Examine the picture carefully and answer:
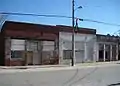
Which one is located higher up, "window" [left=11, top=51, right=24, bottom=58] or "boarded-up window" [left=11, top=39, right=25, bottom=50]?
"boarded-up window" [left=11, top=39, right=25, bottom=50]

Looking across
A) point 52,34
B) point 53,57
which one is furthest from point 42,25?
point 53,57

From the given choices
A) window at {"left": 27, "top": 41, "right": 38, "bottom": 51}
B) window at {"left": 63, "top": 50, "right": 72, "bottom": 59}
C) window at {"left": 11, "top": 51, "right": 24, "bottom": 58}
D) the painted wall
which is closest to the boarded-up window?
window at {"left": 11, "top": 51, "right": 24, "bottom": 58}

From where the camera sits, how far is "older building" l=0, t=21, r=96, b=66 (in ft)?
133

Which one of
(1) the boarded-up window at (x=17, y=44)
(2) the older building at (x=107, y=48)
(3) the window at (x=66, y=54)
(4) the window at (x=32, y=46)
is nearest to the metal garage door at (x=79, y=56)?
(3) the window at (x=66, y=54)

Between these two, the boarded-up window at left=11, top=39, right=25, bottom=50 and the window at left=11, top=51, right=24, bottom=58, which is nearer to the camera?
the boarded-up window at left=11, top=39, right=25, bottom=50

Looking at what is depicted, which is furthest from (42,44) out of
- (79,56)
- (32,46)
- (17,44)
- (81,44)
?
(81,44)

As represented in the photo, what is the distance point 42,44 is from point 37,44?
0.81 m

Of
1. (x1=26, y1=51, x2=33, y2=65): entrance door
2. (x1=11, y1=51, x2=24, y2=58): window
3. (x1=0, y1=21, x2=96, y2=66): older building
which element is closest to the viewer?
(x1=0, y1=21, x2=96, y2=66): older building

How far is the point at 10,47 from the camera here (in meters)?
40.4

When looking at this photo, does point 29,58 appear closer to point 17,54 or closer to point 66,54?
point 17,54

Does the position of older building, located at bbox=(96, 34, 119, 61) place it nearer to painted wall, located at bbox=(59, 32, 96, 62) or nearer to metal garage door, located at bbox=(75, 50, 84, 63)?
painted wall, located at bbox=(59, 32, 96, 62)

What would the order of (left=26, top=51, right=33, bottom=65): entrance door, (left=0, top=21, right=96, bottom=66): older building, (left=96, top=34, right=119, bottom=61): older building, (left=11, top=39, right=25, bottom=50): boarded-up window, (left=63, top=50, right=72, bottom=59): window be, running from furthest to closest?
1. (left=96, top=34, right=119, bottom=61): older building
2. (left=63, top=50, right=72, bottom=59): window
3. (left=26, top=51, right=33, bottom=65): entrance door
4. (left=11, top=39, right=25, bottom=50): boarded-up window
5. (left=0, top=21, right=96, bottom=66): older building

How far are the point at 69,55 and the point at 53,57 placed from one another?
426 cm

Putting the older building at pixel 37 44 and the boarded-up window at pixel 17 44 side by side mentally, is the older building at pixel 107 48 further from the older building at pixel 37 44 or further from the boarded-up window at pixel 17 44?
the boarded-up window at pixel 17 44
